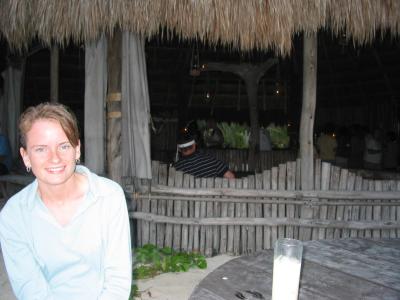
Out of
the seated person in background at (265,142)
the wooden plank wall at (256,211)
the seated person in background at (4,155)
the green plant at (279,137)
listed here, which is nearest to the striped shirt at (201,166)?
the wooden plank wall at (256,211)

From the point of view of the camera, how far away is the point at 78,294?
165 cm

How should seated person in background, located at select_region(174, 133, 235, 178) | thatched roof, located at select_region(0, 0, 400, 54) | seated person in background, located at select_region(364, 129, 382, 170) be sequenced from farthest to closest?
1. seated person in background, located at select_region(364, 129, 382, 170)
2. seated person in background, located at select_region(174, 133, 235, 178)
3. thatched roof, located at select_region(0, 0, 400, 54)

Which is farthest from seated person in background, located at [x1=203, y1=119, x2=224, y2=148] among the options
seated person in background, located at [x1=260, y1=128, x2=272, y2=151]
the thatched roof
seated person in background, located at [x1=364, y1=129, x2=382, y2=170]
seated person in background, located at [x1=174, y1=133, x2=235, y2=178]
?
the thatched roof

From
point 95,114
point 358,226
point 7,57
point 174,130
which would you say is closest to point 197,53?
point 174,130

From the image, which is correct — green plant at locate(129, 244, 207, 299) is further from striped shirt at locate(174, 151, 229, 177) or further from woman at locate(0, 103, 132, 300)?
woman at locate(0, 103, 132, 300)

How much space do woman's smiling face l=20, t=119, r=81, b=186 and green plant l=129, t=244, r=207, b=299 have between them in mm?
2742

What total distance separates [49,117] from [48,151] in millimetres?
132

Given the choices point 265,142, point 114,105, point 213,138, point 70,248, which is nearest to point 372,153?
point 265,142

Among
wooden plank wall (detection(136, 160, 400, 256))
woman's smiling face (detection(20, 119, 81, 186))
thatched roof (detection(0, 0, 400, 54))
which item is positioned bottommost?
wooden plank wall (detection(136, 160, 400, 256))

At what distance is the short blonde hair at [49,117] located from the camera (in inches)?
62.3

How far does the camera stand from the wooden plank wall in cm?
452

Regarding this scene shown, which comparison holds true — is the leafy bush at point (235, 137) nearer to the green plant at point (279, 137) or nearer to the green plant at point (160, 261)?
the green plant at point (279, 137)

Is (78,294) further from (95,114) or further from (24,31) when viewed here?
(24,31)

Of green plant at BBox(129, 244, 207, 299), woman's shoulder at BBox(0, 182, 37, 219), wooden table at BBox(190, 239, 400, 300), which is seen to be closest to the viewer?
woman's shoulder at BBox(0, 182, 37, 219)
